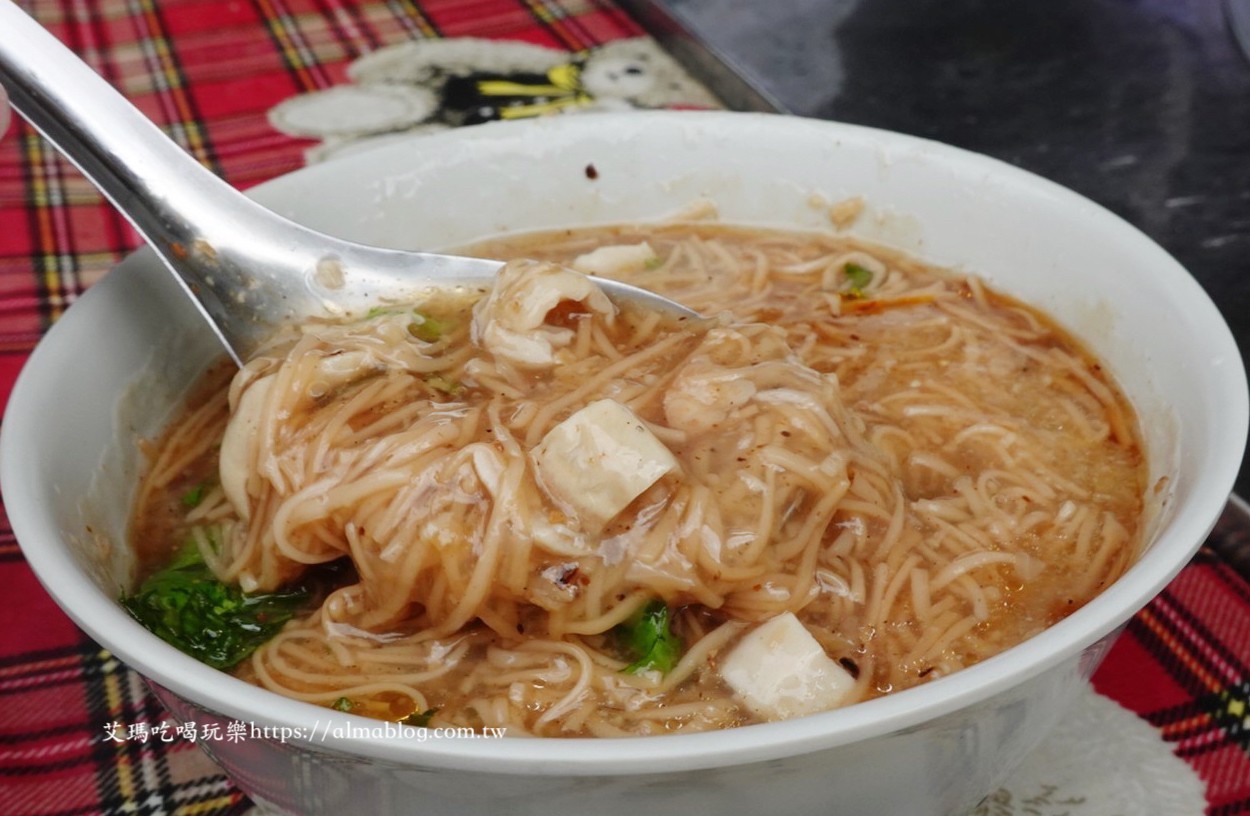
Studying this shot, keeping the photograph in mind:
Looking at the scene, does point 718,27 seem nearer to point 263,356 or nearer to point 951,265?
point 951,265

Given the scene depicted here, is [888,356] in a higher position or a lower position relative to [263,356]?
lower

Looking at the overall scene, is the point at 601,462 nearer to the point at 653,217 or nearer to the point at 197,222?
the point at 197,222

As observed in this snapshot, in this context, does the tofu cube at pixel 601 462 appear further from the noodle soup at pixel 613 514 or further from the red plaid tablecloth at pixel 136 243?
the red plaid tablecloth at pixel 136 243

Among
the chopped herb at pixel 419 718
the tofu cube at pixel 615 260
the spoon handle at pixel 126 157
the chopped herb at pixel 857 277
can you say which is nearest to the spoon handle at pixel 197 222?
the spoon handle at pixel 126 157

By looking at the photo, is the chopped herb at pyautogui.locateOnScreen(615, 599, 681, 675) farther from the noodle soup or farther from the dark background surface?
the dark background surface

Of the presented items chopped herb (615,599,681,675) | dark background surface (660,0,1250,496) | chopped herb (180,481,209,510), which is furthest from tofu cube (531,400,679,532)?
dark background surface (660,0,1250,496)

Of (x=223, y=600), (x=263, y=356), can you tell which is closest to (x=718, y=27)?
(x=263, y=356)

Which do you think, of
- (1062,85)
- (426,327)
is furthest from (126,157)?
(1062,85)
